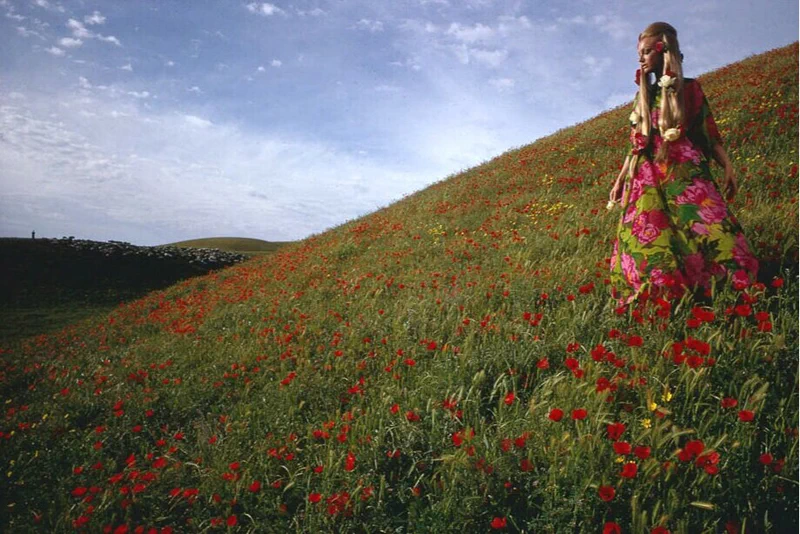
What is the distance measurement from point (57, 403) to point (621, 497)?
6.29 m

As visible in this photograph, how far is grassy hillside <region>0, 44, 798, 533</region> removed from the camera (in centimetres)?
221

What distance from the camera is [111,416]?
4828mm

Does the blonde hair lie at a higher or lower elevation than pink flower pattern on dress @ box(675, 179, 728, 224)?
higher

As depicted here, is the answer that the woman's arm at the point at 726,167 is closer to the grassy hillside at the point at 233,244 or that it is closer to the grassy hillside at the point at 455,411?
the grassy hillside at the point at 455,411

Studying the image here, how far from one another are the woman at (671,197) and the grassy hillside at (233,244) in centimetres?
5471

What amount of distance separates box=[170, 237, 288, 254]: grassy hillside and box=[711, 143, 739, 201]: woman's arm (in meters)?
55.0

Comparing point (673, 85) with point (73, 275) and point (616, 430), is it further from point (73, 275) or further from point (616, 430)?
point (73, 275)

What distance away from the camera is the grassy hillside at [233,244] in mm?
56659

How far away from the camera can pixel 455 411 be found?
10.1ft

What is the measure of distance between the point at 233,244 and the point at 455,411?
2427 inches

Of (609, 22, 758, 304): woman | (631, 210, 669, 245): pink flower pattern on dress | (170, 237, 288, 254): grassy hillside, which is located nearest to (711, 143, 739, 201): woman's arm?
(609, 22, 758, 304): woman

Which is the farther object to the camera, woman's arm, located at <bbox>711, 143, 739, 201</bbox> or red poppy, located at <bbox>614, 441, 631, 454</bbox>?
woman's arm, located at <bbox>711, 143, 739, 201</bbox>

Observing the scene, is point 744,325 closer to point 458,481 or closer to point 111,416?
point 458,481

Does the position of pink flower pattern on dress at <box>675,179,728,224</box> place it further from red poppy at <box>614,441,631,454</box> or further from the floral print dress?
red poppy at <box>614,441,631,454</box>
